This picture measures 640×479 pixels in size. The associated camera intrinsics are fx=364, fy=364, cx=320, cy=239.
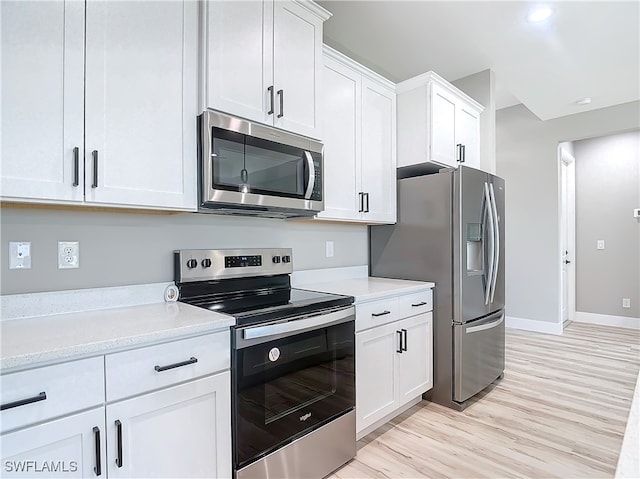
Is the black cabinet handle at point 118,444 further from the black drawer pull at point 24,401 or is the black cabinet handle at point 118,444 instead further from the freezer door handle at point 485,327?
the freezer door handle at point 485,327

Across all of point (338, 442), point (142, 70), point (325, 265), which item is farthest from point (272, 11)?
point (338, 442)

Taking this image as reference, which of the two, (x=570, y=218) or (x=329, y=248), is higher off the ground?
(x=570, y=218)

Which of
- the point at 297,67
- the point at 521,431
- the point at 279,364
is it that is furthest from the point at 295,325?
the point at 521,431

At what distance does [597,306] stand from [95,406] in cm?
611

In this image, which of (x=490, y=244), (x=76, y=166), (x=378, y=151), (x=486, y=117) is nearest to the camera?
(x=76, y=166)

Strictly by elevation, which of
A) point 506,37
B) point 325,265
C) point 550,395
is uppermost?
point 506,37

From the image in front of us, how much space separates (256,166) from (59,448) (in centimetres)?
132

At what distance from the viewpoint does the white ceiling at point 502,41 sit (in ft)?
8.20

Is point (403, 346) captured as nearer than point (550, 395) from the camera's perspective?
Yes

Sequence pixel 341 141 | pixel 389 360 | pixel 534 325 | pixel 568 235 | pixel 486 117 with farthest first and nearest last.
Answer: pixel 568 235 < pixel 534 325 < pixel 486 117 < pixel 341 141 < pixel 389 360

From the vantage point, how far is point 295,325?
161 cm

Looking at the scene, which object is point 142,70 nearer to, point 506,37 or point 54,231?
point 54,231

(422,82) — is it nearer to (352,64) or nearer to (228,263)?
(352,64)

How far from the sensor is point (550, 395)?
2.80 m
